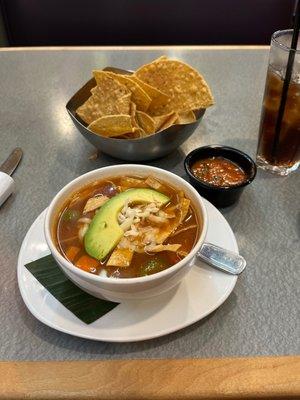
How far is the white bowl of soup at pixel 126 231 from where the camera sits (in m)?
0.74

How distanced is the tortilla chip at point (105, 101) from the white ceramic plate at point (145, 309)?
456 mm

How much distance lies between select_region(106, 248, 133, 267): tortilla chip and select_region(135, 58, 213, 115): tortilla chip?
1.74 feet

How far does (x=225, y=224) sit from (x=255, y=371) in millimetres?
321

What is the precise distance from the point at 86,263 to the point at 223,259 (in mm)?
272

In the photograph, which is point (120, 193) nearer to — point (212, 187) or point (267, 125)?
point (212, 187)

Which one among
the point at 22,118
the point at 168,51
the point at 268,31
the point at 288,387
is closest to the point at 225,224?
the point at 288,387

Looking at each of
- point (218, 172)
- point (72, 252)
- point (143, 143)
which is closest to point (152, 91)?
point (143, 143)

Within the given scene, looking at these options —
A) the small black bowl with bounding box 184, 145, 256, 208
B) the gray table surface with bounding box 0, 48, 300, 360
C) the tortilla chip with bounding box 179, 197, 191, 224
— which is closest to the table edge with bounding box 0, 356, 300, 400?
the gray table surface with bounding box 0, 48, 300, 360

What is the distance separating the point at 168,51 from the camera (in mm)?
1820

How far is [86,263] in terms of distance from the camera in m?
0.77

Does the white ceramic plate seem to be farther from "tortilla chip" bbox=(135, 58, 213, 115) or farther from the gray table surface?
"tortilla chip" bbox=(135, 58, 213, 115)

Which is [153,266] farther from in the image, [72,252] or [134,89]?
[134,89]

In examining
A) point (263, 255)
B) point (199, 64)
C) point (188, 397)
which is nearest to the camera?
point (188, 397)

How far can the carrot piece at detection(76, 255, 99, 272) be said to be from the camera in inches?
30.0
